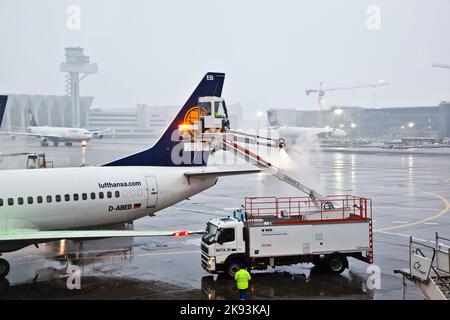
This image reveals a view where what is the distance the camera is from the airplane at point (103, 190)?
24719mm

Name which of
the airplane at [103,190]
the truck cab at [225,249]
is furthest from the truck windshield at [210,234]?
the airplane at [103,190]

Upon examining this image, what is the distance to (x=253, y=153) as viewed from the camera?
2783 cm

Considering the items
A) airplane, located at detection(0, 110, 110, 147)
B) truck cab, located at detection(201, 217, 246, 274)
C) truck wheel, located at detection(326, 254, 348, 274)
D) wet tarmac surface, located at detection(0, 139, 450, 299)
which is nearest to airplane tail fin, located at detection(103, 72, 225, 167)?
wet tarmac surface, located at detection(0, 139, 450, 299)

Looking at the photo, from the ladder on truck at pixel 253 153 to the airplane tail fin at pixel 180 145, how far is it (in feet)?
5.65

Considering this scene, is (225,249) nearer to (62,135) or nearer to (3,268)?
(3,268)

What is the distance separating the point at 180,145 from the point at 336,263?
11.3 meters

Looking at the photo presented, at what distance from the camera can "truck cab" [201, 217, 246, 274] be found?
2270 cm

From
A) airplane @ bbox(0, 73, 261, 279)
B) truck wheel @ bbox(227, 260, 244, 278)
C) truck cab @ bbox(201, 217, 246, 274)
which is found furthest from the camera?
airplane @ bbox(0, 73, 261, 279)

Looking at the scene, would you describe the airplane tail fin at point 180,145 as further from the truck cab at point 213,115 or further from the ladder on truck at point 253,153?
the ladder on truck at point 253,153

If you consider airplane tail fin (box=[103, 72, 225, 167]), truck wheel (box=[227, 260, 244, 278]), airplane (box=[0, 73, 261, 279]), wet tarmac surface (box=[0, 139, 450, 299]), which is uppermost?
airplane tail fin (box=[103, 72, 225, 167])

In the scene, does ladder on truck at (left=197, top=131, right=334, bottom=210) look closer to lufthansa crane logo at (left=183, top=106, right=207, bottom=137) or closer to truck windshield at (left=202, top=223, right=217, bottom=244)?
lufthansa crane logo at (left=183, top=106, right=207, bottom=137)

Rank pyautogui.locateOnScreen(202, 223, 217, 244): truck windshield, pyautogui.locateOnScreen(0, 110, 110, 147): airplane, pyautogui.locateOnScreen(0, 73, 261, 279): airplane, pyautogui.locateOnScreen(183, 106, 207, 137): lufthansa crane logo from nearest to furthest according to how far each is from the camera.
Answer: pyautogui.locateOnScreen(202, 223, 217, 244): truck windshield
pyautogui.locateOnScreen(0, 73, 261, 279): airplane
pyautogui.locateOnScreen(183, 106, 207, 137): lufthansa crane logo
pyautogui.locateOnScreen(0, 110, 110, 147): airplane

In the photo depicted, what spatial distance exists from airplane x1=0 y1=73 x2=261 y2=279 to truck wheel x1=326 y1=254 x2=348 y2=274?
6326 mm
